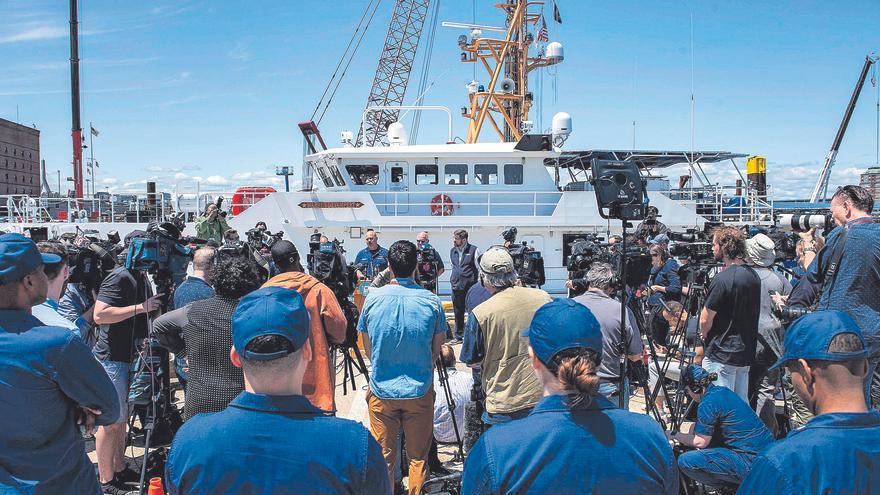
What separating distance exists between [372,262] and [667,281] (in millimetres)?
4180

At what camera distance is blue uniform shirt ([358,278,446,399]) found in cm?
375

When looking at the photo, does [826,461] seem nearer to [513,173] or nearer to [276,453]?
[276,453]

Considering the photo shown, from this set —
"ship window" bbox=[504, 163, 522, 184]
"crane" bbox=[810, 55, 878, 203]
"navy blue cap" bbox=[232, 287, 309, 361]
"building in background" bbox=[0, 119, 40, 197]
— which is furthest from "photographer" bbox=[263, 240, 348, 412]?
"building in background" bbox=[0, 119, 40, 197]

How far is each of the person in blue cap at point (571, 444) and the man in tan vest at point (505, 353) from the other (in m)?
1.75

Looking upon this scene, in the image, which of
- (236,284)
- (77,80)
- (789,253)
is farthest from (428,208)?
(77,80)

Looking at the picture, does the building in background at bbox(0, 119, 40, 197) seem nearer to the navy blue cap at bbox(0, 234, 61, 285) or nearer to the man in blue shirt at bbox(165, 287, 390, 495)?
the navy blue cap at bbox(0, 234, 61, 285)

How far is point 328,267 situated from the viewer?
16.9 feet

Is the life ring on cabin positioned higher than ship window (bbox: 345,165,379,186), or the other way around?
ship window (bbox: 345,165,379,186)

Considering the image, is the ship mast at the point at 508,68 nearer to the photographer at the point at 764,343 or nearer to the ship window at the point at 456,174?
the ship window at the point at 456,174

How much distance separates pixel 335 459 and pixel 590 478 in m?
0.75

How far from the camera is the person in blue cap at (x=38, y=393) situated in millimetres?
2215

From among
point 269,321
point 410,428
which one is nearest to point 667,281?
point 410,428

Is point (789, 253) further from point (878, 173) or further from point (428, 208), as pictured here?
point (878, 173)

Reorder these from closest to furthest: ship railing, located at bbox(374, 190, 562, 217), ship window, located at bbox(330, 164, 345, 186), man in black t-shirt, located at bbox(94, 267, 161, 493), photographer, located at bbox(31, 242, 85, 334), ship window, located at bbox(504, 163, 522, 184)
Answer: photographer, located at bbox(31, 242, 85, 334)
man in black t-shirt, located at bbox(94, 267, 161, 493)
ship railing, located at bbox(374, 190, 562, 217)
ship window, located at bbox(504, 163, 522, 184)
ship window, located at bbox(330, 164, 345, 186)
